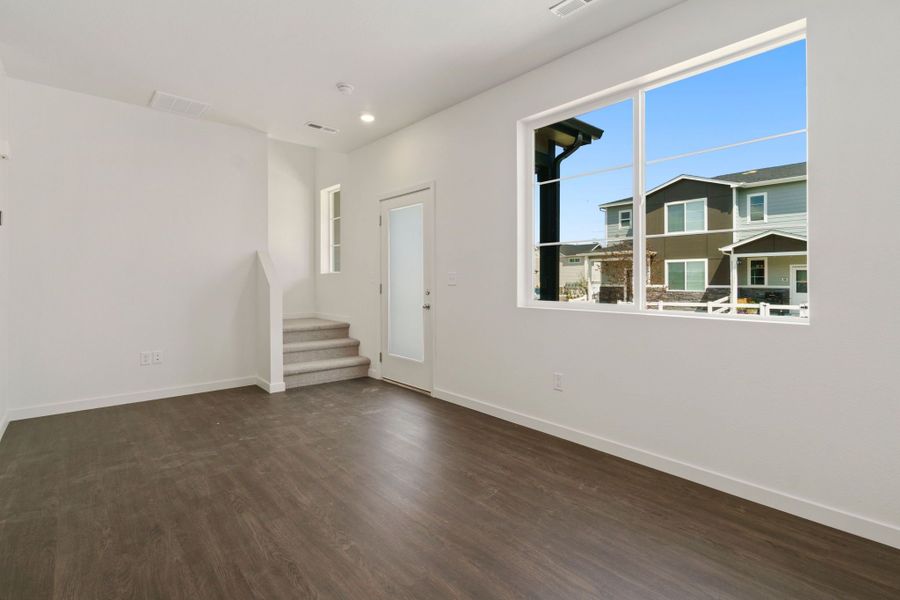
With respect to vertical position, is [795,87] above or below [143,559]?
above

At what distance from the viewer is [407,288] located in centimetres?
505

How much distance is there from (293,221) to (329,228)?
1.77 feet

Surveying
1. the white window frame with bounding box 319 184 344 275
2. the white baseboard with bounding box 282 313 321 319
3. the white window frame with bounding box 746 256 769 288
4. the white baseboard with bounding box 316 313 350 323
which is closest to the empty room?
the white window frame with bounding box 746 256 769 288

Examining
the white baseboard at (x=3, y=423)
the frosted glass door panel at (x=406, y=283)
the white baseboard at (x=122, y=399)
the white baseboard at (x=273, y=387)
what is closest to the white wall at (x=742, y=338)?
the frosted glass door panel at (x=406, y=283)

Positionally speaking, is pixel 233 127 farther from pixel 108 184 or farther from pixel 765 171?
pixel 765 171

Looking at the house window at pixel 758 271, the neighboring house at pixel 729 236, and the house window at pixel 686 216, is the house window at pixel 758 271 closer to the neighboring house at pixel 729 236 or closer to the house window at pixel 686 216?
the neighboring house at pixel 729 236

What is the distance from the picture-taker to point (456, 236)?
14.3 ft

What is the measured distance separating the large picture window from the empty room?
2cm

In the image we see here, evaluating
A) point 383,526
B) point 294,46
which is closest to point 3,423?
point 383,526

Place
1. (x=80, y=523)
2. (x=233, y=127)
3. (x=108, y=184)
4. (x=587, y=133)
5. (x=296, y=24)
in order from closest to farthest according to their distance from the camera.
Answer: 1. (x=80, y=523)
2. (x=296, y=24)
3. (x=587, y=133)
4. (x=108, y=184)
5. (x=233, y=127)

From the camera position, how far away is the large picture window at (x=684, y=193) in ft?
8.14

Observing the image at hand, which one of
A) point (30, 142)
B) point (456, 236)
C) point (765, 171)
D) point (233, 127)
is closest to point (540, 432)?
point (456, 236)

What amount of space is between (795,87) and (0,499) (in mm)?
4872

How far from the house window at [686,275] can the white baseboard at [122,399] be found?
445cm
